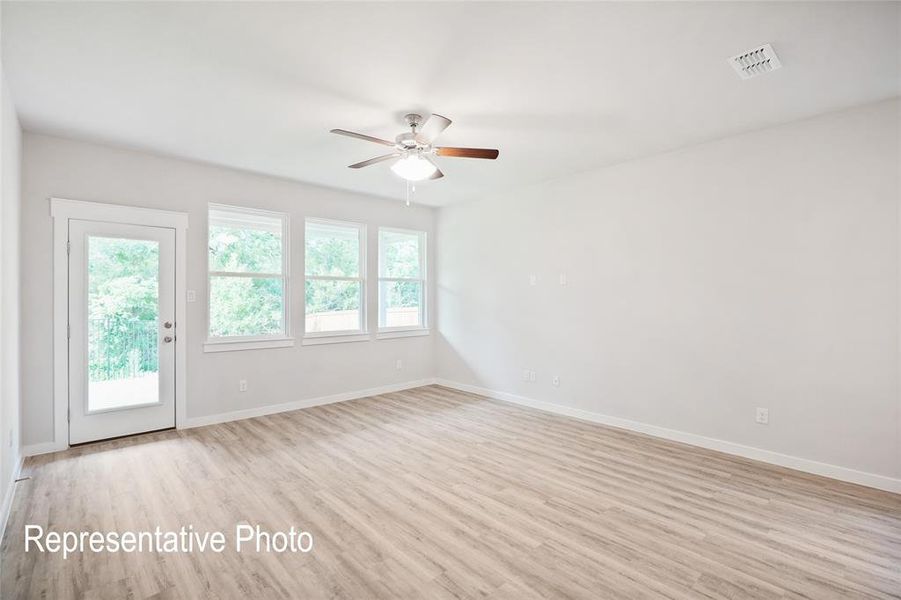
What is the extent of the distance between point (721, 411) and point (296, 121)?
4436 mm

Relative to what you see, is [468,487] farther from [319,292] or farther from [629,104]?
[319,292]

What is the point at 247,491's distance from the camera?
3.00m

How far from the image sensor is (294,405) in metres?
5.18

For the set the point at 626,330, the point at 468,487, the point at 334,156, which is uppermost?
the point at 334,156

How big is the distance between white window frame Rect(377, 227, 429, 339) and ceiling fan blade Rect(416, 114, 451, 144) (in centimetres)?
308

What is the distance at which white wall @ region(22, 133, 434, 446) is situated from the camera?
12.0 ft

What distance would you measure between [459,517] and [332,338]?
11.3 feet

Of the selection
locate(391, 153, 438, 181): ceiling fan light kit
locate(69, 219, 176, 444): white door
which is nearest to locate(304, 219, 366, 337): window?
locate(69, 219, 176, 444): white door

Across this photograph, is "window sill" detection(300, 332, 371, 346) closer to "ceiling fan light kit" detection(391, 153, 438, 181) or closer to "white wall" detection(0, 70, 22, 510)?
"white wall" detection(0, 70, 22, 510)

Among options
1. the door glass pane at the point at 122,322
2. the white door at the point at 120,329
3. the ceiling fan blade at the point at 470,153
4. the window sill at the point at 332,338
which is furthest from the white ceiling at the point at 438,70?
the window sill at the point at 332,338

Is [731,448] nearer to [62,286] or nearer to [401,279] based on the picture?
[401,279]

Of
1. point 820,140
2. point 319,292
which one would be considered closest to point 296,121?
point 319,292

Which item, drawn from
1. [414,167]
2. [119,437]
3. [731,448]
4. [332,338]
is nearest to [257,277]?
[332,338]

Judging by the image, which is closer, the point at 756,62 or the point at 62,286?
the point at 756,62
